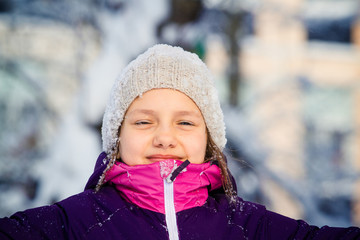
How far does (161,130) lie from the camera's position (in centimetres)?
160

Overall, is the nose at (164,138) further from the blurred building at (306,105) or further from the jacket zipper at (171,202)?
the blurred building at (306,105)

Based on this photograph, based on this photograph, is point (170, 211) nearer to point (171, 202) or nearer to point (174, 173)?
point (171, 202)

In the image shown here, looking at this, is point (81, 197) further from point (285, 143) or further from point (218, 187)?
point (285, 143)

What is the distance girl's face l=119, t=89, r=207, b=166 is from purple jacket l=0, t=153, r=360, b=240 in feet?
0.65

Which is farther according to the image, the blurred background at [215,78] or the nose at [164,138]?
the blurred background at [215,78]

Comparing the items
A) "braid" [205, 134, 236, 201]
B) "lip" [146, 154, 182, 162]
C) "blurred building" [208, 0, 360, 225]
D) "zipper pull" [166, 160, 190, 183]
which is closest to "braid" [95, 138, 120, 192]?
"lip" [146, 154, 182, 162]

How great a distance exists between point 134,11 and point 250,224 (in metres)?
2.61

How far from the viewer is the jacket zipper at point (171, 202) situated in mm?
1465

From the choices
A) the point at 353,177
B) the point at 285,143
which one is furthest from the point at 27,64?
the point at 353,177

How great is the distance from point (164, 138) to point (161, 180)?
165 millimetres

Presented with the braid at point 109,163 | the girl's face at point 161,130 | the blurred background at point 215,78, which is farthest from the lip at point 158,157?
the blurred background at point 215,78

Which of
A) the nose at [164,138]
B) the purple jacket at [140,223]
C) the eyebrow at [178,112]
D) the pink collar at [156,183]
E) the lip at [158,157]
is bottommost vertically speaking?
the purple jacket at [140,223]

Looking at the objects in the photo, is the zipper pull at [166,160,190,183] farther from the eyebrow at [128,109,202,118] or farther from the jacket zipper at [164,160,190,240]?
the eyebrow at [128,109,202,118]

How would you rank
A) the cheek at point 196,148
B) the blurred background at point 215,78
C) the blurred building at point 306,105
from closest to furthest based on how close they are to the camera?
the cheek at point 196,148 < the blurred background at point 215,78 < the blurred building at point 306,105
